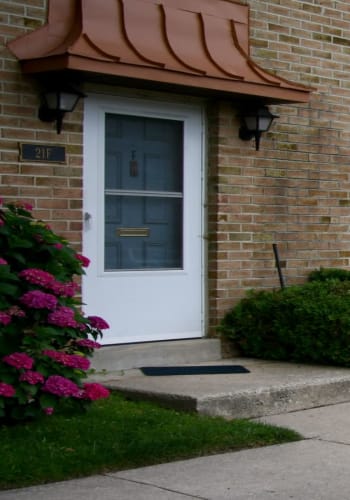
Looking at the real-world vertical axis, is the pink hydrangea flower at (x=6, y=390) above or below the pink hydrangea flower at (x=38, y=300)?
below

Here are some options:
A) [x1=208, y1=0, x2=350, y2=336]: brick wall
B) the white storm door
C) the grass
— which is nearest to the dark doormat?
the white storm door

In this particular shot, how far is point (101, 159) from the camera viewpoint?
866cm

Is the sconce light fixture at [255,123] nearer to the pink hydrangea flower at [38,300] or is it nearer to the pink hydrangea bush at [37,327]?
the pink hydrangea bush at [37,327]

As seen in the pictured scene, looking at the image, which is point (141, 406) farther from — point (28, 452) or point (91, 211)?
point (91, 211)

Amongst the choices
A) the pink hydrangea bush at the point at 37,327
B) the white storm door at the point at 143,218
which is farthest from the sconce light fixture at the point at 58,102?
the pink hydrangea bush at the point at 37,327

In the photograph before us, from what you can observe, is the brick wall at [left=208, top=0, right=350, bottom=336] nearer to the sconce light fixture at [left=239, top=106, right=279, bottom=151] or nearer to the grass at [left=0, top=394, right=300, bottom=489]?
the sconce light fixture at [left=239, top=106, right=279, bottom=151]

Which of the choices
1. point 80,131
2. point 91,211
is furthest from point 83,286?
point 80,131

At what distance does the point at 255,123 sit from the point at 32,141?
2348 mm

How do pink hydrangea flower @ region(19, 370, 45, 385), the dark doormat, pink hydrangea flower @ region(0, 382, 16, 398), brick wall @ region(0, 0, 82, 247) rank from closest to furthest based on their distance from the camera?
pink hydrangea flower @ region(0, 382, 16, 398) → pink hydrangea flower @ region(19, 370, 45, 385) → brick wall @ region(0, 0, 82, 247) → the dark doormat

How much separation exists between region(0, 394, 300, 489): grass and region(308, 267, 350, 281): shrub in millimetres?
3370

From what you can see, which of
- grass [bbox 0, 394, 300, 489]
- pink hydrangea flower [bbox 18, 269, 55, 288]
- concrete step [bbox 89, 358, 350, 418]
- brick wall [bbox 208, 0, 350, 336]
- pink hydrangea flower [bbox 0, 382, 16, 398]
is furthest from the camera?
brick wall [bbox 208, 0, 350, 336]

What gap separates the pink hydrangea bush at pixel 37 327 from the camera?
6184mm

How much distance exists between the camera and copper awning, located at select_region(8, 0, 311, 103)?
7.98 m

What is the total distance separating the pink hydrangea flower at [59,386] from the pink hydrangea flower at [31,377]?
0.07m
